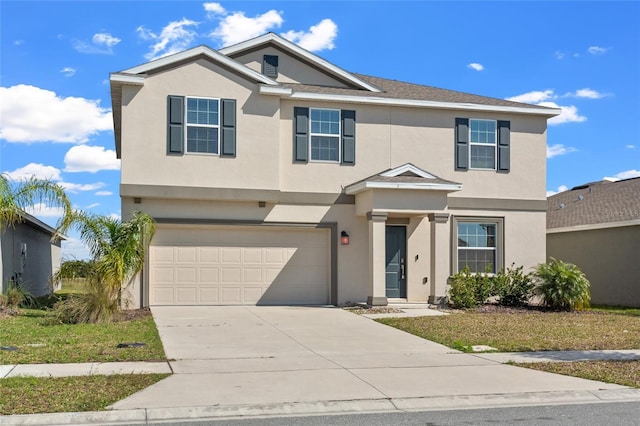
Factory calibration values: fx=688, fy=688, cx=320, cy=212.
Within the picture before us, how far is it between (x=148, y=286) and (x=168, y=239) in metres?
1.41

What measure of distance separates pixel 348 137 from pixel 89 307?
8.90 meters

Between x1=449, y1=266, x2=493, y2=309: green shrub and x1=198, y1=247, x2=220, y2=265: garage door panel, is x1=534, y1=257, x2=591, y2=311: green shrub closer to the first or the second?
x1=449, y1=266, x2=493, y2=309: green shrub

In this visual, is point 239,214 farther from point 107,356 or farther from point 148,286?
point 107,356

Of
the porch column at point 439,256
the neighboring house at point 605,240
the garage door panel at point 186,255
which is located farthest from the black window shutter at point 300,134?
the neighboring house at point 605,240

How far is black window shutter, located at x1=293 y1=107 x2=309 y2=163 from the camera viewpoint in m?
19.9

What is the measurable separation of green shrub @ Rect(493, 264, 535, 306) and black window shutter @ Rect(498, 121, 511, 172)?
3268mm

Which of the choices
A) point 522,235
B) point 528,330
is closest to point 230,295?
point 528,330

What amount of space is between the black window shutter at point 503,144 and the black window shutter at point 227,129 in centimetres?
847

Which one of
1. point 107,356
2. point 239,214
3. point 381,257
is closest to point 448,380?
point 107,356

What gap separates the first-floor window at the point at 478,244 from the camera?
69.6ft

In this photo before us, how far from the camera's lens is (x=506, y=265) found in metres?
21.6

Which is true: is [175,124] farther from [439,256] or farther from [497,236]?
[497,236]

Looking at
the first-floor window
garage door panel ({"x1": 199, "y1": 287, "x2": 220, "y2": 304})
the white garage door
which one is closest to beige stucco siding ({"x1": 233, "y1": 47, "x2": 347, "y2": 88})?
the white garage door

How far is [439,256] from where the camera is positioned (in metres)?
19.8
